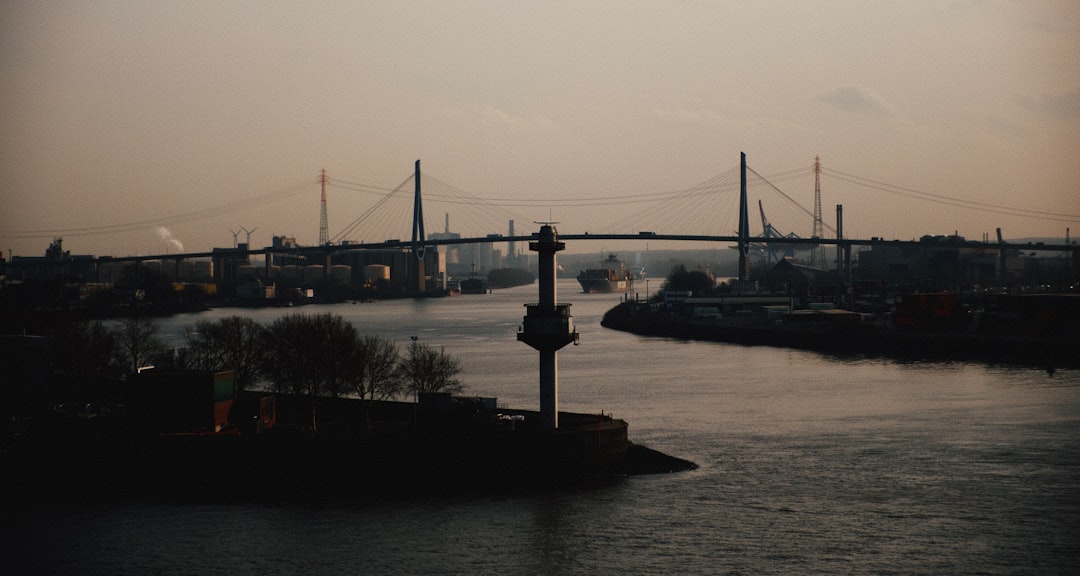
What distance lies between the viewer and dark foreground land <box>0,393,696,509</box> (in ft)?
35.3

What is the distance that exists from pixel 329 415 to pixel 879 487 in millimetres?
5888

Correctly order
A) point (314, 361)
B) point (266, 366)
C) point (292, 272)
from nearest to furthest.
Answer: point (314, 361)
point (266, 366)
point (292, 272)

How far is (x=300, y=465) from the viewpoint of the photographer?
1090 cm

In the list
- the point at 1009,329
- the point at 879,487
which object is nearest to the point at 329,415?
the point at 879,487

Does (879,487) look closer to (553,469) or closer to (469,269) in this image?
(553,469)

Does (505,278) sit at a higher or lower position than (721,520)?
higher

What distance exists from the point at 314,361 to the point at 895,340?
1614cm

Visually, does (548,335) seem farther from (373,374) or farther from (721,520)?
(373,374)

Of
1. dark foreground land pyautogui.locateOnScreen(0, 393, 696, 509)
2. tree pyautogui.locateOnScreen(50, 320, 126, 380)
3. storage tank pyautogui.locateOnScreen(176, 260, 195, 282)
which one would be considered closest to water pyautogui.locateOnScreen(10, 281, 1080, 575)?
dark foreground land pyautogui.locateOnScreen(0, 393, 696, 509)

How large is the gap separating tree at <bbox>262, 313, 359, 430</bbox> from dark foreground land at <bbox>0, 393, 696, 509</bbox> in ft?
8.96

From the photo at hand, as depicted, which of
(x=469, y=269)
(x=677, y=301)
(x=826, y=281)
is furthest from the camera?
(x=469, y=269)

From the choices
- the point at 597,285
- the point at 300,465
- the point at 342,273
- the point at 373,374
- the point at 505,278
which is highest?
the point at 505,278

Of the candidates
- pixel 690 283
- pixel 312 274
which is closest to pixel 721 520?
pixel 690 283

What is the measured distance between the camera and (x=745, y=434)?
13.6m
